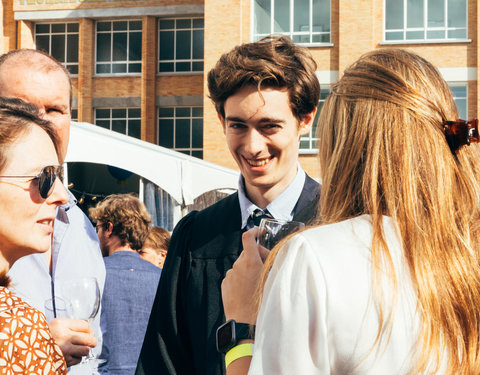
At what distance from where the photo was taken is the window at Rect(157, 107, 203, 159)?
25609mm

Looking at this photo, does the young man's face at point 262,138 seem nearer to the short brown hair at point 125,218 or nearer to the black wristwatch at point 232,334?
the black wristwatch at point 232,334

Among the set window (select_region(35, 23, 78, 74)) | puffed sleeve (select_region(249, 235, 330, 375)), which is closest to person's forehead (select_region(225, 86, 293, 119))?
puffed sleeve (select_region(249, 235, 330, 375))

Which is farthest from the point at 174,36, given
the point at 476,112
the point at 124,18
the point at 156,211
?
the point at 156,211

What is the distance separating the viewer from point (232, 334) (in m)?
1.93

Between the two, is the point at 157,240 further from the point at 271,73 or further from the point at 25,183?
the point at 25,183

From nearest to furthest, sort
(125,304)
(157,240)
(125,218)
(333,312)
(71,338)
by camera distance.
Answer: (333,312) < (71,338) < (125,304) < (125,218) < (157,240)

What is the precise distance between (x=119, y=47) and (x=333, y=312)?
26.4 meters

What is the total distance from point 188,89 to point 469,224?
24556mm

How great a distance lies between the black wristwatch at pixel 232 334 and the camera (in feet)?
6.28

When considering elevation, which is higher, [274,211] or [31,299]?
[274,211]

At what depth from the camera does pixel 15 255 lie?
228cm

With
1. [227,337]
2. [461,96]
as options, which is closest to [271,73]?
[227,337]

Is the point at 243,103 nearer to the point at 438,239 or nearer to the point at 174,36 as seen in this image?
the point at 438,239

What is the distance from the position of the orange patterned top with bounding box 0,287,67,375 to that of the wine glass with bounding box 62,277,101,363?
418 mm
